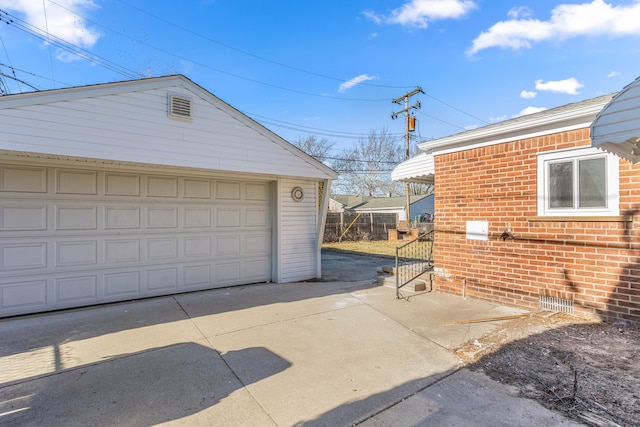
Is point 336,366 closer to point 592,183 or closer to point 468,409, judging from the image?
point 468,409

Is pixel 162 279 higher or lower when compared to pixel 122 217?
lower

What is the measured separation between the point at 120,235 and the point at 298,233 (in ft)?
12.0

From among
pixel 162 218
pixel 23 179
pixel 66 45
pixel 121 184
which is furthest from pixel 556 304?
pixel 66 45

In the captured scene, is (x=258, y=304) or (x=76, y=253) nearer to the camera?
(x=76, y=253)

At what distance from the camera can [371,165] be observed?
34031mm

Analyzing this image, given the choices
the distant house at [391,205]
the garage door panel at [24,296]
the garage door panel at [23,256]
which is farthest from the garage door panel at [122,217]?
the distant house at [391,205]

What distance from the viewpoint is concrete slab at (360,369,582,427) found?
2.33 meters

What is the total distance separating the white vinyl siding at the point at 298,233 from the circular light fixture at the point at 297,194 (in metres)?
0.07

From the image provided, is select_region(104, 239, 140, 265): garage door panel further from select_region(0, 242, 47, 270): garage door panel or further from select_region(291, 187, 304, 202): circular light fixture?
select_region(291, 187, 304, 202): circular light fixture

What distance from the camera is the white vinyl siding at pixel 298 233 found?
24.0 ft

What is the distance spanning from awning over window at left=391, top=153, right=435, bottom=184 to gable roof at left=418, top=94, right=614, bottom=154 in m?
0.48

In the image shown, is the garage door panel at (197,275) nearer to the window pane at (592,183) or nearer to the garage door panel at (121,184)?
the garage door panel at (121,184)

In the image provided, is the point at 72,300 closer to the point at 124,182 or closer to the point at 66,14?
the point at 124,182

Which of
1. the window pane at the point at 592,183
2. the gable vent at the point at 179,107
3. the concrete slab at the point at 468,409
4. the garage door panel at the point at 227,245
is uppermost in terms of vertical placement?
the gable vent at the point at 179,107
